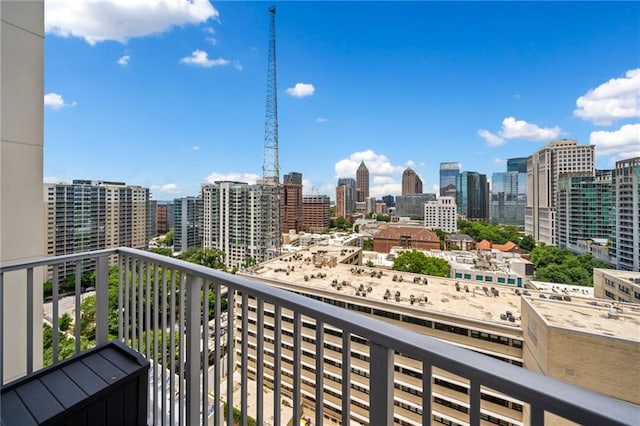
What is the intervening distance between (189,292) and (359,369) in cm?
77

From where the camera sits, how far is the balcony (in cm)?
43

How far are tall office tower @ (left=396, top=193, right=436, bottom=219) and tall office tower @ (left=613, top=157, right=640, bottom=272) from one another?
96.0ft

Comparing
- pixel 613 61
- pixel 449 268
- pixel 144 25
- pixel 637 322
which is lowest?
pixel 449 268

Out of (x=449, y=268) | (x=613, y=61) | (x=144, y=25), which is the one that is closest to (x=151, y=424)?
(x=144, y=25)

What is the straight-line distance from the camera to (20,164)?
155cm

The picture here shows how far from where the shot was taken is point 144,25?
3.71 m

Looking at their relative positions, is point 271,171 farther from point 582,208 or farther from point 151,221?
point 582,208

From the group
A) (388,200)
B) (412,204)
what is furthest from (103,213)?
(388,200)

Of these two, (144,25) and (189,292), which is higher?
(144,25)

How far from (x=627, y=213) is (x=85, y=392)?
1532cm

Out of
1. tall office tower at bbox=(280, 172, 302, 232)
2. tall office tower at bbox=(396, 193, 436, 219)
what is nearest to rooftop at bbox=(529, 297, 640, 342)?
tall office tower at bbox=(280, 172, 302, 232)

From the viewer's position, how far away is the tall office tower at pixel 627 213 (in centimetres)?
912

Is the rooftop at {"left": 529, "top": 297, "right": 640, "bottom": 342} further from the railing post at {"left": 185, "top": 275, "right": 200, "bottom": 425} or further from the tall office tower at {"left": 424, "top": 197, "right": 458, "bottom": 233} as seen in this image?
the tall office tower at {"left": 424, "top": 197, "right": 458, "bottom": 233}

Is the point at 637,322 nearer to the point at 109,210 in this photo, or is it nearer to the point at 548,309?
the point at 548,309
